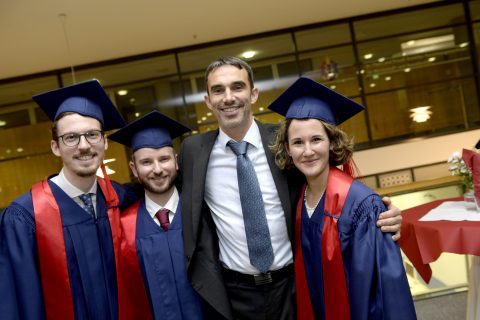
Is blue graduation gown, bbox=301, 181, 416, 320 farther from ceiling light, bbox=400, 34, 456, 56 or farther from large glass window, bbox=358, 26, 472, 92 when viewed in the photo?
ceiling light, bbox=400, 34, 456, 56

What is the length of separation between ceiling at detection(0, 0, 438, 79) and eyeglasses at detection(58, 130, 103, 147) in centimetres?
330

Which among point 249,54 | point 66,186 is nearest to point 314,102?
point 66,186

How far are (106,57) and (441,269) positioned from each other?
5922 mm

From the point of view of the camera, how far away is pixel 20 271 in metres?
1.58

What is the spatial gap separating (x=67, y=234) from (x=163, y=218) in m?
0.41

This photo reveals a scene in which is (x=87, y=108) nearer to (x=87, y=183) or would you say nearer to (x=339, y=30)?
(x=87, y=183)

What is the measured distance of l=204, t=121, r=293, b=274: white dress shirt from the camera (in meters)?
1.88

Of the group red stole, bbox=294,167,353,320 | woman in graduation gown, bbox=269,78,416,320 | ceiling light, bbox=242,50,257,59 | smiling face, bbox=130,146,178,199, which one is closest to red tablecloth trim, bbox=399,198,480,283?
woman in graduation gown, bbox=269,78,416,320

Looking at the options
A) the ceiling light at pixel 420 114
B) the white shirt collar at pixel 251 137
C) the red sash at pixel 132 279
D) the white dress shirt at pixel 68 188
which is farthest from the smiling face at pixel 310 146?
the ceiling light at pixel 420 114

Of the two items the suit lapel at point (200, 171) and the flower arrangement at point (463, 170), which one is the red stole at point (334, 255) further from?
the flower arrangement at point (463, 170)

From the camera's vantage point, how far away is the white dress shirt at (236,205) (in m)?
1.88

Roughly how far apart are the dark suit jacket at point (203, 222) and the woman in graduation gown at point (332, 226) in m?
0.08

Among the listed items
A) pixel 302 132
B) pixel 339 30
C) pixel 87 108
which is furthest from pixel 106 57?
pixel 302 132

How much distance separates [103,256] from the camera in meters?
1.76
